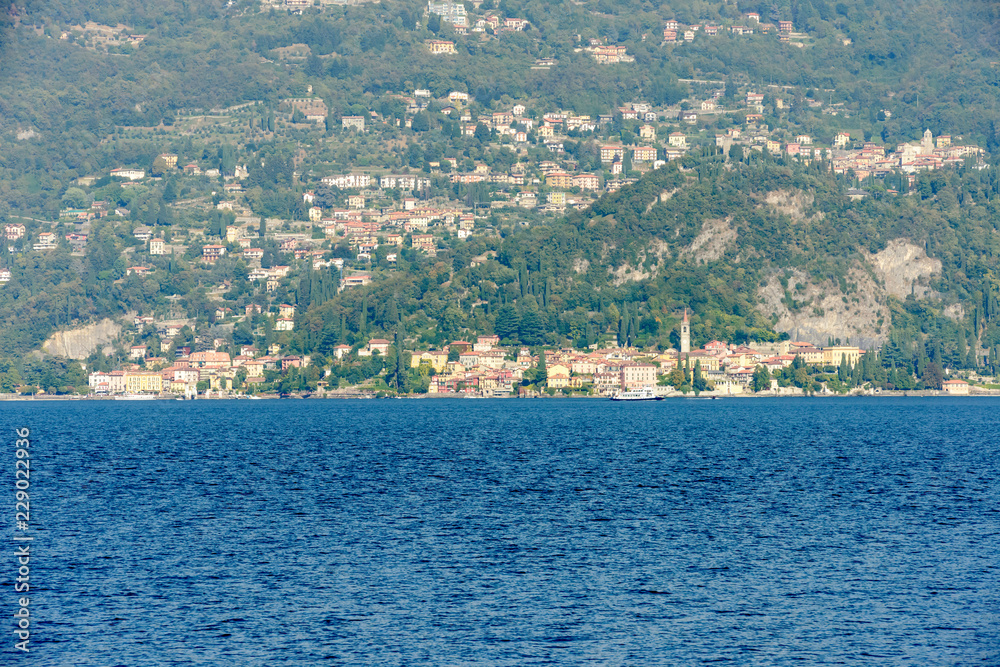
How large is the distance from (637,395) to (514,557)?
391ft

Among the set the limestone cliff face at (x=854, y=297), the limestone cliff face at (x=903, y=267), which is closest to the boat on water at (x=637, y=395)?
the limestone cliff face at (x=854, y=297)

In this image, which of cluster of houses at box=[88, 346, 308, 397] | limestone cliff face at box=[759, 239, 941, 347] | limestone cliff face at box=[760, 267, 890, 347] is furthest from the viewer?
limestone cliff face at box=[759, 239, 941, 347]

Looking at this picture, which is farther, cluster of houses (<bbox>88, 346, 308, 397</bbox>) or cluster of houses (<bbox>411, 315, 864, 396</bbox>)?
cluster of houses (<bbox>88, 346, 308, 397</bbox>)

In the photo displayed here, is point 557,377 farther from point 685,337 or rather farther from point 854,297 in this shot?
point 854,297

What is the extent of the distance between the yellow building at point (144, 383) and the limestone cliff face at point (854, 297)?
79372 mm

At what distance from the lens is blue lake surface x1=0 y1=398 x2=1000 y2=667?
100 ft

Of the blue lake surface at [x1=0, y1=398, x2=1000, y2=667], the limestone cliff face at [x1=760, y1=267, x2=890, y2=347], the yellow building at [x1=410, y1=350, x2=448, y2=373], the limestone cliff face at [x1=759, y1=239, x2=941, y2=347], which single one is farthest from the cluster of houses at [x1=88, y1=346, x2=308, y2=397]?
the blue lake surface at [x1=0, y1=398, x2=1000, y2=667]

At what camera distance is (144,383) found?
610 feet

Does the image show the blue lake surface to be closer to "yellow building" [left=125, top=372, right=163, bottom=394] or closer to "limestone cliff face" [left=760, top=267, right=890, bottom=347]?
"limestone cliff face" [left=760, top=267, right=890, bottom=347]

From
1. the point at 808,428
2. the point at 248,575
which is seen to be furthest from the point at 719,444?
the point at 248,575

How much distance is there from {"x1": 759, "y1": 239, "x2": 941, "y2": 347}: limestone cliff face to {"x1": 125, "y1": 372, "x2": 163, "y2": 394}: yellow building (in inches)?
3125

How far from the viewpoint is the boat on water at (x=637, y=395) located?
158125 mm

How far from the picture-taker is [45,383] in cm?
18388

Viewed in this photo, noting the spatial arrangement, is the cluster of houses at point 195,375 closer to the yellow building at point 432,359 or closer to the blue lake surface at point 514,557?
the yellow building at point 432,359
